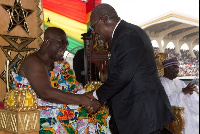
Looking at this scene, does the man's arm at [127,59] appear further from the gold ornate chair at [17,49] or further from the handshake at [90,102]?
the gold ornate chair at [17,49]

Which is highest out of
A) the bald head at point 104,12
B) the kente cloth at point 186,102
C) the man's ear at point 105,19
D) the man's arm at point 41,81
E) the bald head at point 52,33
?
the bald head at point 104,12

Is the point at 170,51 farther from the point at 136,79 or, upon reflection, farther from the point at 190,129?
the point at 136,79

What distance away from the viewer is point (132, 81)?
1655 mm

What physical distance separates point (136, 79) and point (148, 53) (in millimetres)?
187

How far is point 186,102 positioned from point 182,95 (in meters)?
0.15

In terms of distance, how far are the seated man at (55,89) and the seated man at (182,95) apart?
1.50 metres

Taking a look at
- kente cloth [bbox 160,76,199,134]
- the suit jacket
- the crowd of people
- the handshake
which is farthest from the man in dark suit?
the crowd of people

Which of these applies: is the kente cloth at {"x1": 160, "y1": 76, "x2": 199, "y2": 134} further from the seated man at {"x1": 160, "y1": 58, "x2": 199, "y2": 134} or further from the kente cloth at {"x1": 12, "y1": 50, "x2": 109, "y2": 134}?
the kente cloth at {"x1": 12, "y1": 50, "x2": 109, "y2": 134}

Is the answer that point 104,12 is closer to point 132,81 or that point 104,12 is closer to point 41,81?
point 132,81

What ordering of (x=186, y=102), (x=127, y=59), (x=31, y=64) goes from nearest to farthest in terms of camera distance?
(x=127, y=59) → (x=31, y=64) → (x=186, y=102)

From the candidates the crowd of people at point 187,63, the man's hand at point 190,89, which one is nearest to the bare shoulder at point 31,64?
the man's hand at point 190,89

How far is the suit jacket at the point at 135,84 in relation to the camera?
5.27ft

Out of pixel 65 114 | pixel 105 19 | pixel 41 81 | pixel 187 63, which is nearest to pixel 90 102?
pixel 65 114

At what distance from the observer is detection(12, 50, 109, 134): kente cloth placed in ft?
6.24
